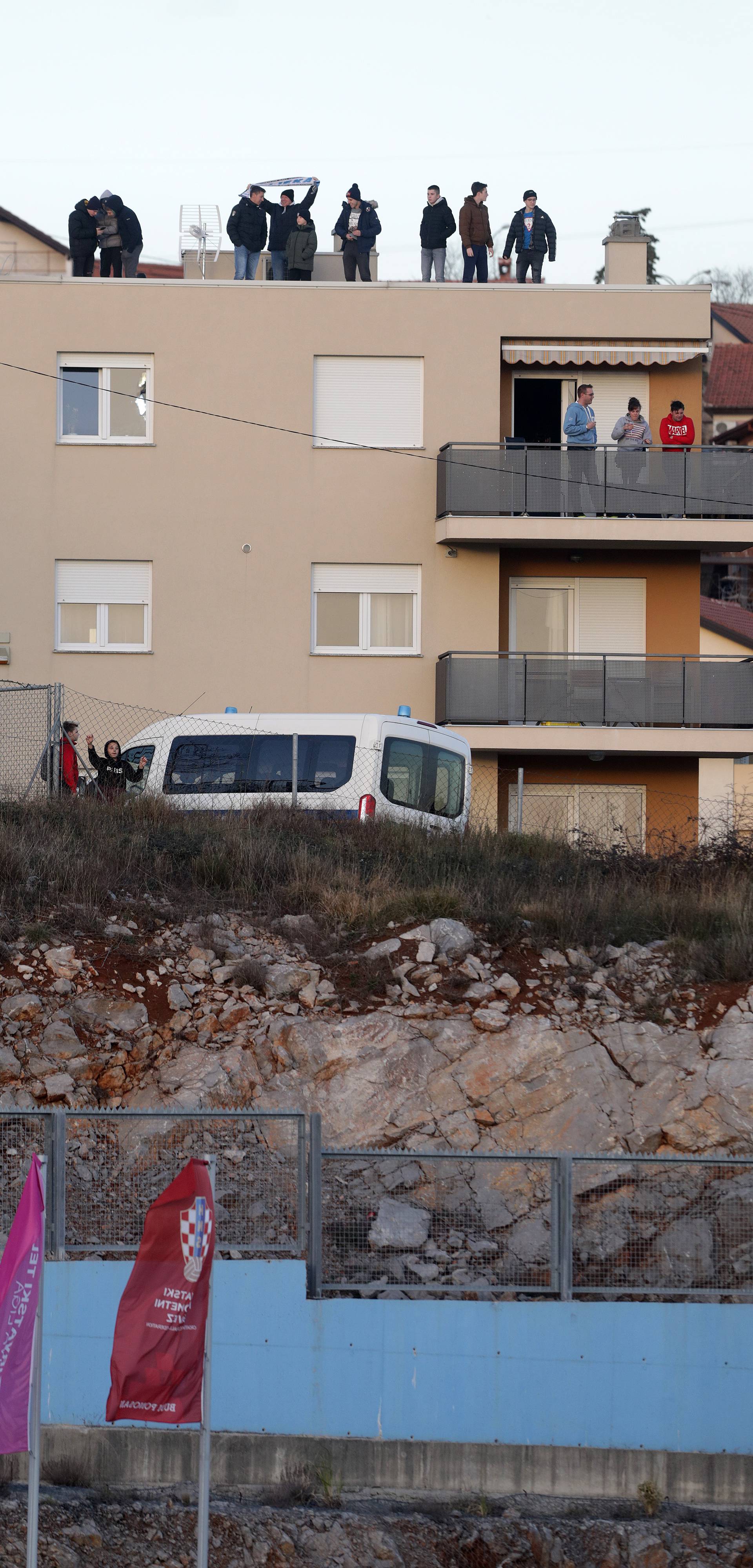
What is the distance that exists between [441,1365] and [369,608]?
56.1ft

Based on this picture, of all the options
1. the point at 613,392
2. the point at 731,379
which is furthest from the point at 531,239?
the point at 731,379

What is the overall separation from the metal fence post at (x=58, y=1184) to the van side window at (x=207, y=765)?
8.96m

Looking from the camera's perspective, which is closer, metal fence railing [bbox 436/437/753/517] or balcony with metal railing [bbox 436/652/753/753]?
balcony with metal railing [bbox 436/652/753/753]

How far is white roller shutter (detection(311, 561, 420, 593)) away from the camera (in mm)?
25562

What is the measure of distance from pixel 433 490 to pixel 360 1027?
13.9 metres

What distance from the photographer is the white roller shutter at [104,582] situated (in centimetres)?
2545

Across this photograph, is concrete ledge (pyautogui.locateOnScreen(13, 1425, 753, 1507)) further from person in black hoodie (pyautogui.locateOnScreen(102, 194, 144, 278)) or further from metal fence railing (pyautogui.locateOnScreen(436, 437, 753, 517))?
person in black hoodie (pyautogui.locateOnScreen(102, 194, 144, 278))

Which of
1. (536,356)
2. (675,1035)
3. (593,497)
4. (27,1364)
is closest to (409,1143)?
(675,1035)

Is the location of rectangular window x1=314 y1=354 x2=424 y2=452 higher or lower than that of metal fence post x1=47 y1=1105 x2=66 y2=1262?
higher

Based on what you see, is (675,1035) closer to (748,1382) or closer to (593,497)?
(748,1382)

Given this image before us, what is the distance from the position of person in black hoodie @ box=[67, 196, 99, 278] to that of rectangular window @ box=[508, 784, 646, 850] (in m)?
11.2

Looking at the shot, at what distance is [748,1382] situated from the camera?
32.2 feet

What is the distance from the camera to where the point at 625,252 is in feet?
92.0

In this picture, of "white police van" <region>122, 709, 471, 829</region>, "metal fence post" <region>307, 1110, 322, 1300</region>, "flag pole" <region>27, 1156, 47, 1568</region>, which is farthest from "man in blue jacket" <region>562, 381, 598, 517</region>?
"flag pole" <region>27, 1156, 47, 1568</region>
